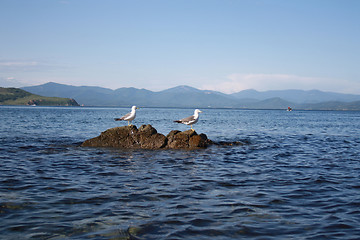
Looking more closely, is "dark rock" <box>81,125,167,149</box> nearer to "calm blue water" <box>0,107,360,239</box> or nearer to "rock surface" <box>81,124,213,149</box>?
"rock surface" <box>81,124,213,149</box>

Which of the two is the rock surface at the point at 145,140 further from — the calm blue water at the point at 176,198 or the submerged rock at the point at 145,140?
the calm blue water at the point at 176,198

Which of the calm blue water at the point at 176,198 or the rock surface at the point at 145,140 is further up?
the rock surface at the point at 145,140

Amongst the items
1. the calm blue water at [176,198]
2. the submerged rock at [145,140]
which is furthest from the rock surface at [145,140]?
the calm blue water at [176,198]

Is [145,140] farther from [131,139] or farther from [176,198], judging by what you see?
[176,198]

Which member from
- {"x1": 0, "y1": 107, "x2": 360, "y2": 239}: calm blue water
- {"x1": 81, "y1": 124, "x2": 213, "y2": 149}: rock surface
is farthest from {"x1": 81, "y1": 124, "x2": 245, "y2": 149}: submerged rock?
{"x1": 0, "y1": 107, "x2": 360, "y2": 239}: calm blue water

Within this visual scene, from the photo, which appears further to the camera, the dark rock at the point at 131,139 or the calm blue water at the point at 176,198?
the dark rock at the point at 131,139

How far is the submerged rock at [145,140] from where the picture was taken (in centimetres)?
1911

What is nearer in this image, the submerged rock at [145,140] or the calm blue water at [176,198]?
the calm blue water at [176,198]

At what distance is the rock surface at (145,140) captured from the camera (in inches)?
752

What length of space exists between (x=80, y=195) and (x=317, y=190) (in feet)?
23.6

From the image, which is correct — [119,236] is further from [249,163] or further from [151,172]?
[249,163]

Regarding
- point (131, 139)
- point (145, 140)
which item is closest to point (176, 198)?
point (145, 140)

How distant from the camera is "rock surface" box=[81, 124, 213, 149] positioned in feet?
62.7

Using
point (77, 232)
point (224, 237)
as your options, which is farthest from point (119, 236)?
point (224, 237)
